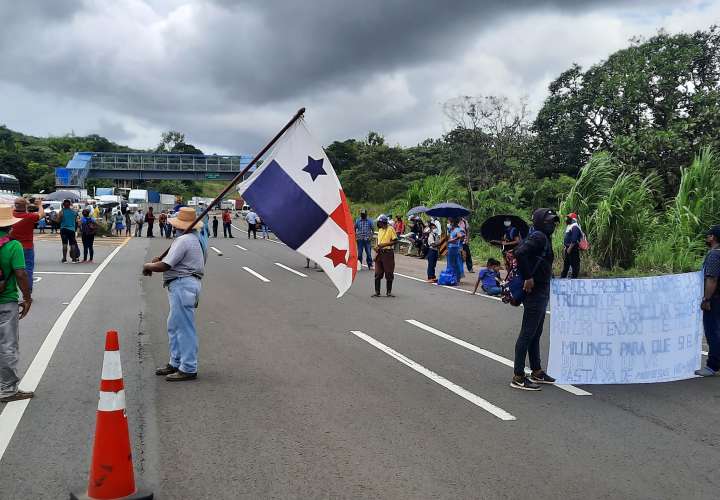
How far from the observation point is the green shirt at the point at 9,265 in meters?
5.53

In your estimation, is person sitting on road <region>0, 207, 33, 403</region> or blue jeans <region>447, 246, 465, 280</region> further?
blue jeans <region>447, 246, 465, 280</region>

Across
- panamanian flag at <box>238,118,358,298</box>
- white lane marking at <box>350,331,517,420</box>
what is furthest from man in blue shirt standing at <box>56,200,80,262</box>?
panamanian flag at <box>238,118,358,298</box>

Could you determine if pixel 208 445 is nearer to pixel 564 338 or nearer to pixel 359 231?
pixel 564 338

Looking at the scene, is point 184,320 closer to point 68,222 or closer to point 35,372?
point 35,372

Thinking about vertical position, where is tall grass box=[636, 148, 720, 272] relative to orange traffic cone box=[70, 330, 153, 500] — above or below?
above

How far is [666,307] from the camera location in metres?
6.58

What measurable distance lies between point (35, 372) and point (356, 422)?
3669 millimetres

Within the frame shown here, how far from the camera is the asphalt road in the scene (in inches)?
157

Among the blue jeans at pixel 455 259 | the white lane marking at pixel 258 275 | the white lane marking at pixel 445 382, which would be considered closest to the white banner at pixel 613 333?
the white lane marking at pixel 445 382

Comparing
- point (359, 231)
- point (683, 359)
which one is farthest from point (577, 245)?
point (683, 359)

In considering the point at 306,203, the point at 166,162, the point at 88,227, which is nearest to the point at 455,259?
the point at 306,203

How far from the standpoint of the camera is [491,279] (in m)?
13.1

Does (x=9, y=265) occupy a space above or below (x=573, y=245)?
below

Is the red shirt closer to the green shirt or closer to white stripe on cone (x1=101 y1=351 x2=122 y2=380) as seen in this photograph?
the green shirt
